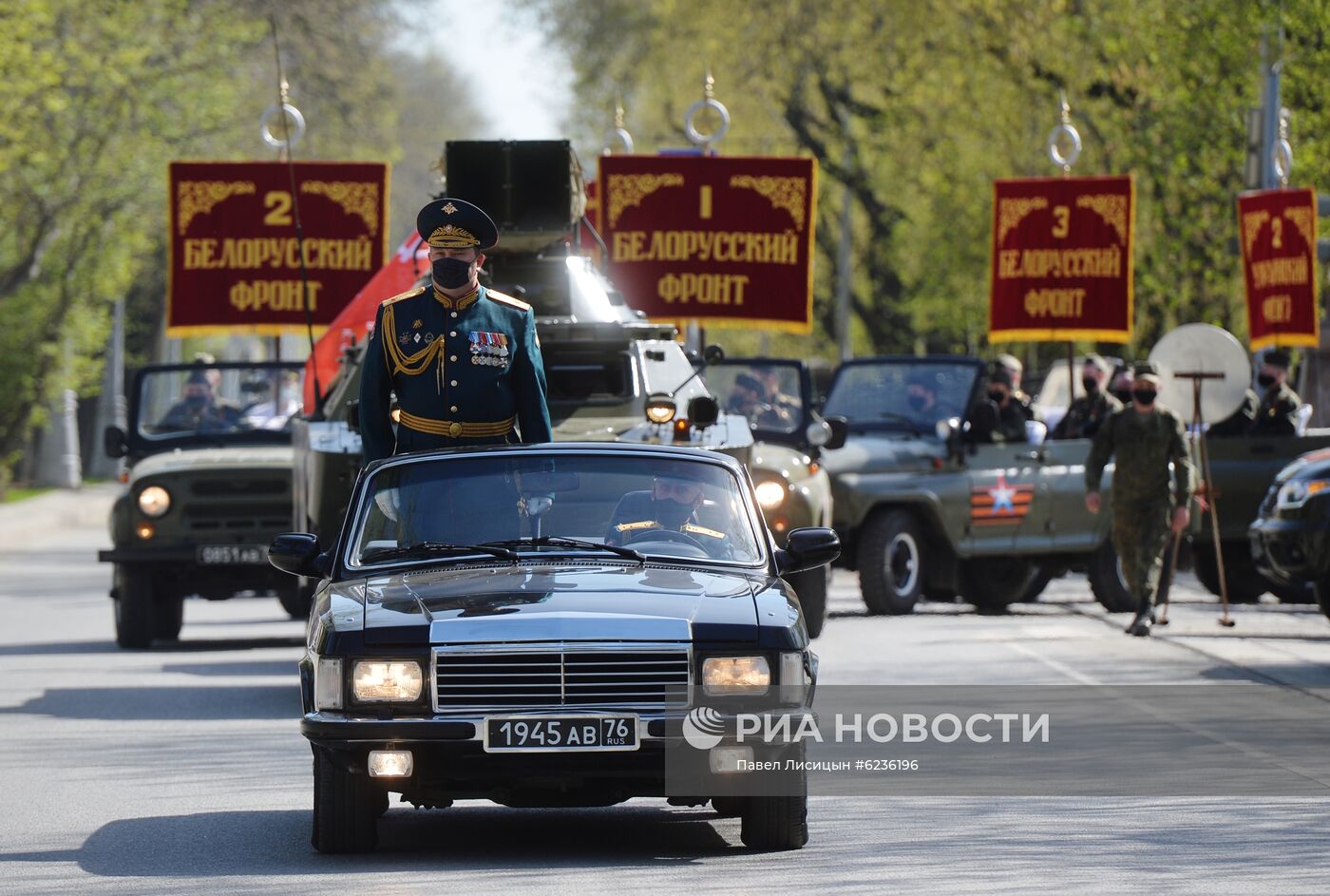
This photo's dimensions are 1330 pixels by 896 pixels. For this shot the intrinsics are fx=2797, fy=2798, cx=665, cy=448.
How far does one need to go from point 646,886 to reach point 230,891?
48.7 inches

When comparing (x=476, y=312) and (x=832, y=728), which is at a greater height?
(x=476, y=312)

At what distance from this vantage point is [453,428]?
10805 millimetres

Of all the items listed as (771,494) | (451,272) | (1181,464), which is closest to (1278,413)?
(1181,464)

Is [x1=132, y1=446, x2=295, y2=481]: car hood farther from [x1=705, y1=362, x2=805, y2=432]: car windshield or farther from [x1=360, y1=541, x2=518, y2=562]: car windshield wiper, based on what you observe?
[x1=360, y1=541, x2=518, y2=562]: car windshield wiper

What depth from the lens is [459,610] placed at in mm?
8641

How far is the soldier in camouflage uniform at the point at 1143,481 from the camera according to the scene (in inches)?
744

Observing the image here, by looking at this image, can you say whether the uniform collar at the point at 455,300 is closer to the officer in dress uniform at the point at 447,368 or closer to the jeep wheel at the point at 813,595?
the officer in dress uniform at the point at 447,368

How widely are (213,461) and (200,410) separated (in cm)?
152

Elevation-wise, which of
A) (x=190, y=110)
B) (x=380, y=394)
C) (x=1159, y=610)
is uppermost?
(x=190, y=110)

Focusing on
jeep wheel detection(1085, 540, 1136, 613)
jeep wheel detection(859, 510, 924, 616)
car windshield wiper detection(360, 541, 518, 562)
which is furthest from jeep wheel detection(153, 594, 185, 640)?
car windshield wiper detection(360, 541, 518, 562)

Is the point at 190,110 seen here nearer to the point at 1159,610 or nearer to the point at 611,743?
the point at 1159,610

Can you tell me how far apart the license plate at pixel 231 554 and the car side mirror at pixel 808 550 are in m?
9.49

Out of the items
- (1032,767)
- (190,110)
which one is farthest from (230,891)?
(190,110)

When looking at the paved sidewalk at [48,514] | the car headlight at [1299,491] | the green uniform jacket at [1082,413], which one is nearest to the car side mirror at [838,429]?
the car headlight at [1299,491]
